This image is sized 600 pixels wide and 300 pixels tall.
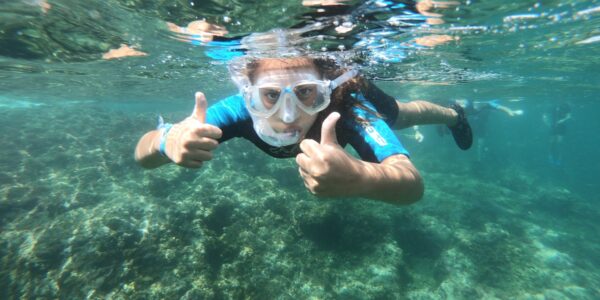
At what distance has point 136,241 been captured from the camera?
8.23 metres

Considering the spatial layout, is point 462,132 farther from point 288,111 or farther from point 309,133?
point 288,111

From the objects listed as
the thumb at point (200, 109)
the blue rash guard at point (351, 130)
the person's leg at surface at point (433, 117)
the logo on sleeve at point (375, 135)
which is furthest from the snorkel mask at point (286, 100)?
the person's leg at surface at point (433, 117)

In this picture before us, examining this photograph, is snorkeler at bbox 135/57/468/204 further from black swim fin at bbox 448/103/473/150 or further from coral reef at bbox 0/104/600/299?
coral reef at bbox 0/104/600/299

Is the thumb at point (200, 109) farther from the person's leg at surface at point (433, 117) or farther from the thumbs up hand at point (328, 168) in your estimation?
the person's leg at surface at point (433, 117)

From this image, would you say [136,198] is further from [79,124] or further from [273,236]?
[79,124]

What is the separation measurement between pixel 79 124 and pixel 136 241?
47.6ft

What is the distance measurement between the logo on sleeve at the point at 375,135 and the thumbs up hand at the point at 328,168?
118 centimetres

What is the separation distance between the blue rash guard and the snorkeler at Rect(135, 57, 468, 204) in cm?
1

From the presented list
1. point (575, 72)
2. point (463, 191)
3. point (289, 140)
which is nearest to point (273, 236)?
point (289, 140)

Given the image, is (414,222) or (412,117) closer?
(412,117)

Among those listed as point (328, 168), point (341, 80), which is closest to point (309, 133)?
point (341, 80)

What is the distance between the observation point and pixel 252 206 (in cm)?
1055

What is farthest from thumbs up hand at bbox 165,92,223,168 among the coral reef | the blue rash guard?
the coral reef

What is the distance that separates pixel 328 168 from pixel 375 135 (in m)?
1.68
